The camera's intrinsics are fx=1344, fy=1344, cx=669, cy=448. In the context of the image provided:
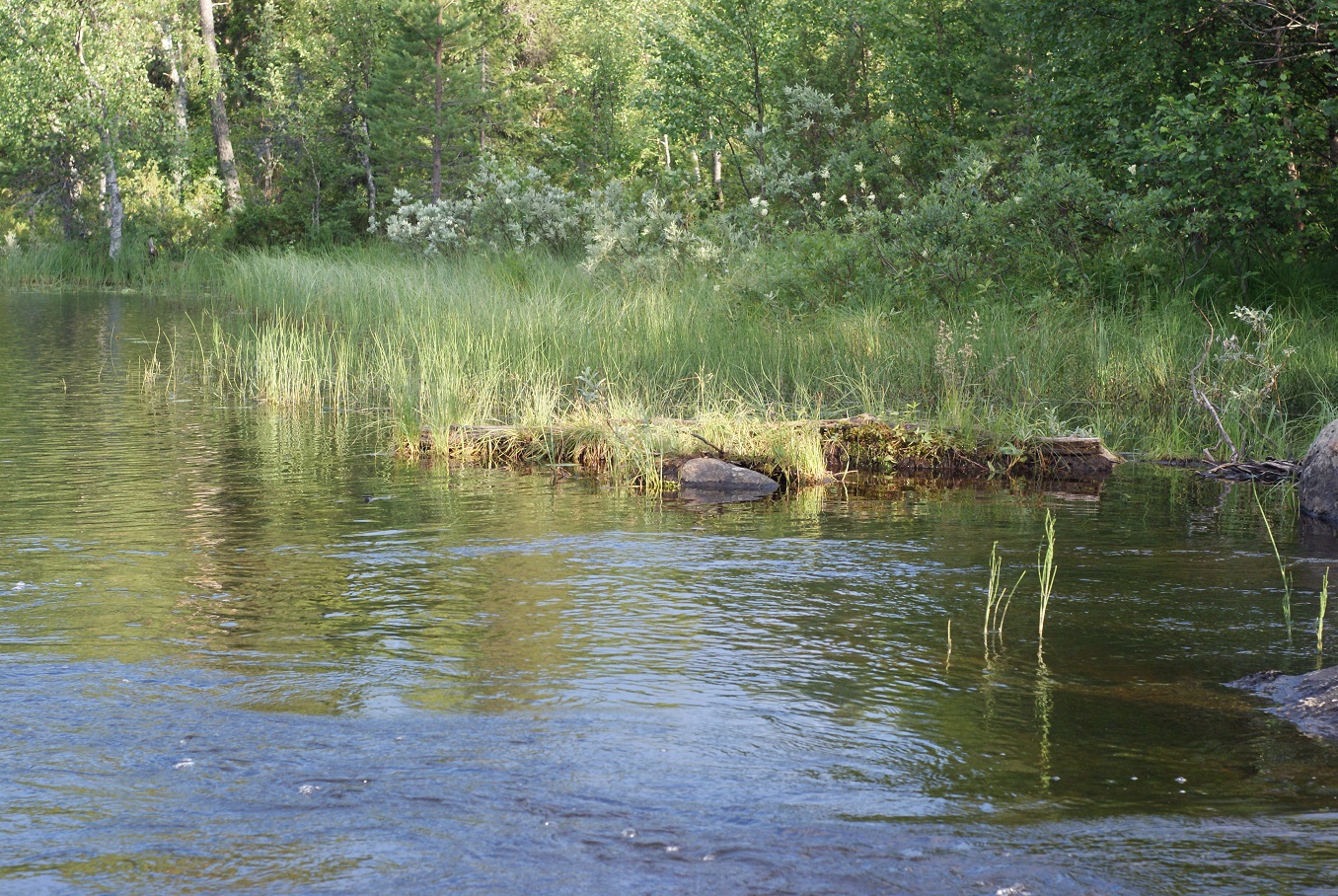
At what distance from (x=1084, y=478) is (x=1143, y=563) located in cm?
284

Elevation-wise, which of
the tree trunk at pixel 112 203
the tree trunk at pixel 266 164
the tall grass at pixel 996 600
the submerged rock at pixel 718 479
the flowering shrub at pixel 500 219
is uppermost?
the tree trunk at pixel 266 164

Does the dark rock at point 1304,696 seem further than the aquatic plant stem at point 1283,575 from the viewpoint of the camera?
No

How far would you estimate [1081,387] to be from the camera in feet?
37.9

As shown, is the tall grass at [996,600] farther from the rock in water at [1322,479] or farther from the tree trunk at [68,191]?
the tree trunk at [68,191]

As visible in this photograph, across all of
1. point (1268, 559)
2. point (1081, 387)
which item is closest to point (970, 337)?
point (1081, 387)

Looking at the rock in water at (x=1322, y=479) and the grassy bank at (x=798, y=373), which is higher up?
the grassy bank at (x=798, y=373)

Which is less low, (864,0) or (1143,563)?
(864,0)

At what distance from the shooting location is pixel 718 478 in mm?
9844

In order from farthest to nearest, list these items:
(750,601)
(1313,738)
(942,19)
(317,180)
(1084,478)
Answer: (317,180), (942,19), (1084,478), (750,601), (1313,738)

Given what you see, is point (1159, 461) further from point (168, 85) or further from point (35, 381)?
point (168, 85)

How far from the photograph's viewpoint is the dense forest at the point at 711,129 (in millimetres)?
13938

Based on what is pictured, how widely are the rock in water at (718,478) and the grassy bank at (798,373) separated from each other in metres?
0.20

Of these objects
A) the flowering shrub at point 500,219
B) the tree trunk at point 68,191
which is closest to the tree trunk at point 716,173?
the flowering shrub at point 500,219

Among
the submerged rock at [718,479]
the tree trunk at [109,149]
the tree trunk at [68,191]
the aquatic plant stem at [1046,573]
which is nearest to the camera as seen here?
the aquatic plant stem at [1046,573]
